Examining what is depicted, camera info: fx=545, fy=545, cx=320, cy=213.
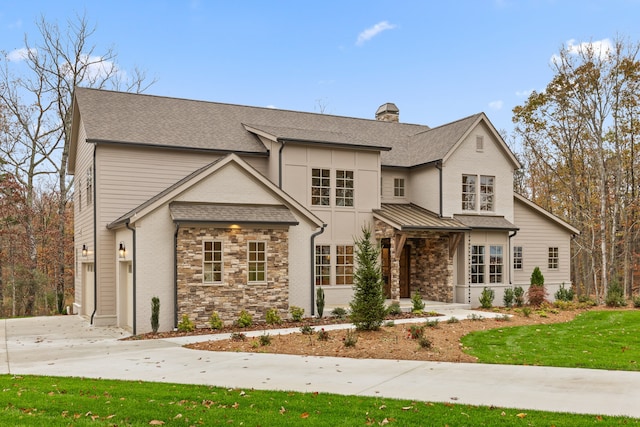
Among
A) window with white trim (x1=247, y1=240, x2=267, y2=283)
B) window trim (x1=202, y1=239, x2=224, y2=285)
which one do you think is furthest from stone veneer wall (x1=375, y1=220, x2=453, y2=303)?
window trim (x1=202, y1=239, x2=224, y2=285)

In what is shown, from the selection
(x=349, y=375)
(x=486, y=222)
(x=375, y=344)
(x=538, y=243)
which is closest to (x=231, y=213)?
Answer: (x=375, y=344)

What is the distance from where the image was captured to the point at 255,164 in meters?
20.6

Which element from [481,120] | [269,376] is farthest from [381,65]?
[269,376]

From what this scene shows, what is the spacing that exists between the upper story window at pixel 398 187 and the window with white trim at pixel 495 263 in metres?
4.42

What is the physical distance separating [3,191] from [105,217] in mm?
12660

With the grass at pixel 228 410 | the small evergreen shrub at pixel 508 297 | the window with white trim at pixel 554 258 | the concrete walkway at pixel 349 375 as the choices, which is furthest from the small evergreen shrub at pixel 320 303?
the window with white trim at pixel 554 258

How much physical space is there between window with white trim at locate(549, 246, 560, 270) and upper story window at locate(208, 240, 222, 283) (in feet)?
53.4

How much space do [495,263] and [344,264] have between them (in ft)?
21.9

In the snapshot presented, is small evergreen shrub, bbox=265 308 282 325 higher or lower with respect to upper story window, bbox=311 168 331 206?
lower

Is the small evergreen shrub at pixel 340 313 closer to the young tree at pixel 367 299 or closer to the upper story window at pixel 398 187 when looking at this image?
the young tree at pixel 367 299

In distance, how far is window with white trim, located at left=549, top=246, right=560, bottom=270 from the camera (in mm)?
25094

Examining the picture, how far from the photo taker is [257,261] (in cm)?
1677

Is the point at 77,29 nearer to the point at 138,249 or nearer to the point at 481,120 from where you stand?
the point at 138,249

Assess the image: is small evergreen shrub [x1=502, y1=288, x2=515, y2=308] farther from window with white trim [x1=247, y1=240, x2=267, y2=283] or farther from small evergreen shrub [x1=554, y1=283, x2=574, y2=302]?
window with white trim [x1=247, y1=240, x2=267, y2=283]
